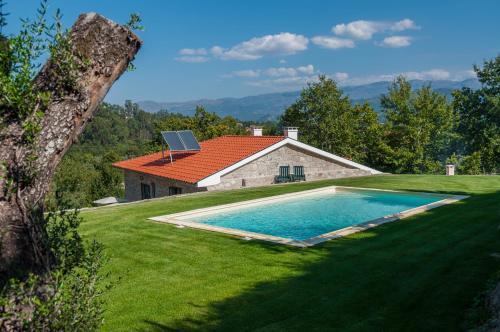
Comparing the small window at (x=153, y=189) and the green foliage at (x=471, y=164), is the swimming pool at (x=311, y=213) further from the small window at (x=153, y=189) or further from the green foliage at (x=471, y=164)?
the green foliage at (x=471, y=164)

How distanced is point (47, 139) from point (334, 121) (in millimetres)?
45423

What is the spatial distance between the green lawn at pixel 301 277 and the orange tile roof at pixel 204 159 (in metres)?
10.7

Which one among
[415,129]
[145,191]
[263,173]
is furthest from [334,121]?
[145,191]

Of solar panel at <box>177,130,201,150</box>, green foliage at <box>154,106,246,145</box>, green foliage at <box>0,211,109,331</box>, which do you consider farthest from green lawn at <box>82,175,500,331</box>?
green foliage at <box>154,106,246,145</box>

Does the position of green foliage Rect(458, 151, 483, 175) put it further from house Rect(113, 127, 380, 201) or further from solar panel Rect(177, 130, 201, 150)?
solar panel Rect(177, 130, 201, 150)

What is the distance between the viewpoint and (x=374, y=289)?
8.18 m

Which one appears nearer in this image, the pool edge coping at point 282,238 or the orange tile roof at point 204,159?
the pool edge coping at point 282,238

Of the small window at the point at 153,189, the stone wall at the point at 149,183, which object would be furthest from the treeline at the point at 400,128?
the small window at the point at 153,189

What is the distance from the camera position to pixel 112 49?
3488 mm

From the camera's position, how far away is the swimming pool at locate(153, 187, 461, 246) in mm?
15164

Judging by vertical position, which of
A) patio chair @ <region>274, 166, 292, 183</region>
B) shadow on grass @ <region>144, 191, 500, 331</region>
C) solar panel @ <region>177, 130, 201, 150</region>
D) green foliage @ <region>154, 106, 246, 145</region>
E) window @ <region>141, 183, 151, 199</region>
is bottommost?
shadow on grass @ <region>144, 191, 500, 331</region>

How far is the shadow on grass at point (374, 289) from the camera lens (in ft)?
22.2

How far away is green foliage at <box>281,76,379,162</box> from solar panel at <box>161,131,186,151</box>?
22623 mm

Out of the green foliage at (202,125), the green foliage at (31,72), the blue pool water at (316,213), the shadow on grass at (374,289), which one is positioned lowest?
the shadow on grass at (374,289)
